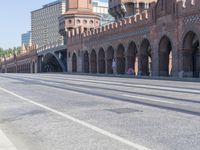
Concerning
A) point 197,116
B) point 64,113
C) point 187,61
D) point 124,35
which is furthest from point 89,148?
point 124,35

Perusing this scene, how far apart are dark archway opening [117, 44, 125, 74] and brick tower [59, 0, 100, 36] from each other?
22635mm

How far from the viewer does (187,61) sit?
40.8 metres

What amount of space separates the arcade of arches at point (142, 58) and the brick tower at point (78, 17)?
810 centimetres

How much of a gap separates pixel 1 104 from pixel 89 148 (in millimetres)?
9691

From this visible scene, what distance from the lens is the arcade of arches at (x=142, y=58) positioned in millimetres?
40844

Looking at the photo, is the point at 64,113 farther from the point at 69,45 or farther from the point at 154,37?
the point at 69,45

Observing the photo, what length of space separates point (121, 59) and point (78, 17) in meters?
26.0

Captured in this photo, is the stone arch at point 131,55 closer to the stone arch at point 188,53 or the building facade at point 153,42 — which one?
the building facade at point 153,42

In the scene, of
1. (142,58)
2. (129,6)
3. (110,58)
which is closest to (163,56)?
(142,58)

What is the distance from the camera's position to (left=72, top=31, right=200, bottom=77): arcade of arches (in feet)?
134

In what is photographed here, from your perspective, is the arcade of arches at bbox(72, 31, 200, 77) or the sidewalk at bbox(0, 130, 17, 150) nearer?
the sidewalk at bbox(0, 130, 17, 150)

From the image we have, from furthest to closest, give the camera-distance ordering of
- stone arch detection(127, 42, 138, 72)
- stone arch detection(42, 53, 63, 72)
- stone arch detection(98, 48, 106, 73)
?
stone arch detection(42, 53, 63, 72)
stone arch detection(98, 48, 106, 73)
stone arch detection(127, 42, 138, 72)

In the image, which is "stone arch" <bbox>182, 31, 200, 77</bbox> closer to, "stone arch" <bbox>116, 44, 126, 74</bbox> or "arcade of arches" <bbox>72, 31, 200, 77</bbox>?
"arcade of arches" <bbox>72, 31, 200, 77</bbox>

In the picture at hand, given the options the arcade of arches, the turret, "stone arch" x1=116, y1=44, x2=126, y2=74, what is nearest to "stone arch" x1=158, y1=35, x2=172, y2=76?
the arcade of arches
